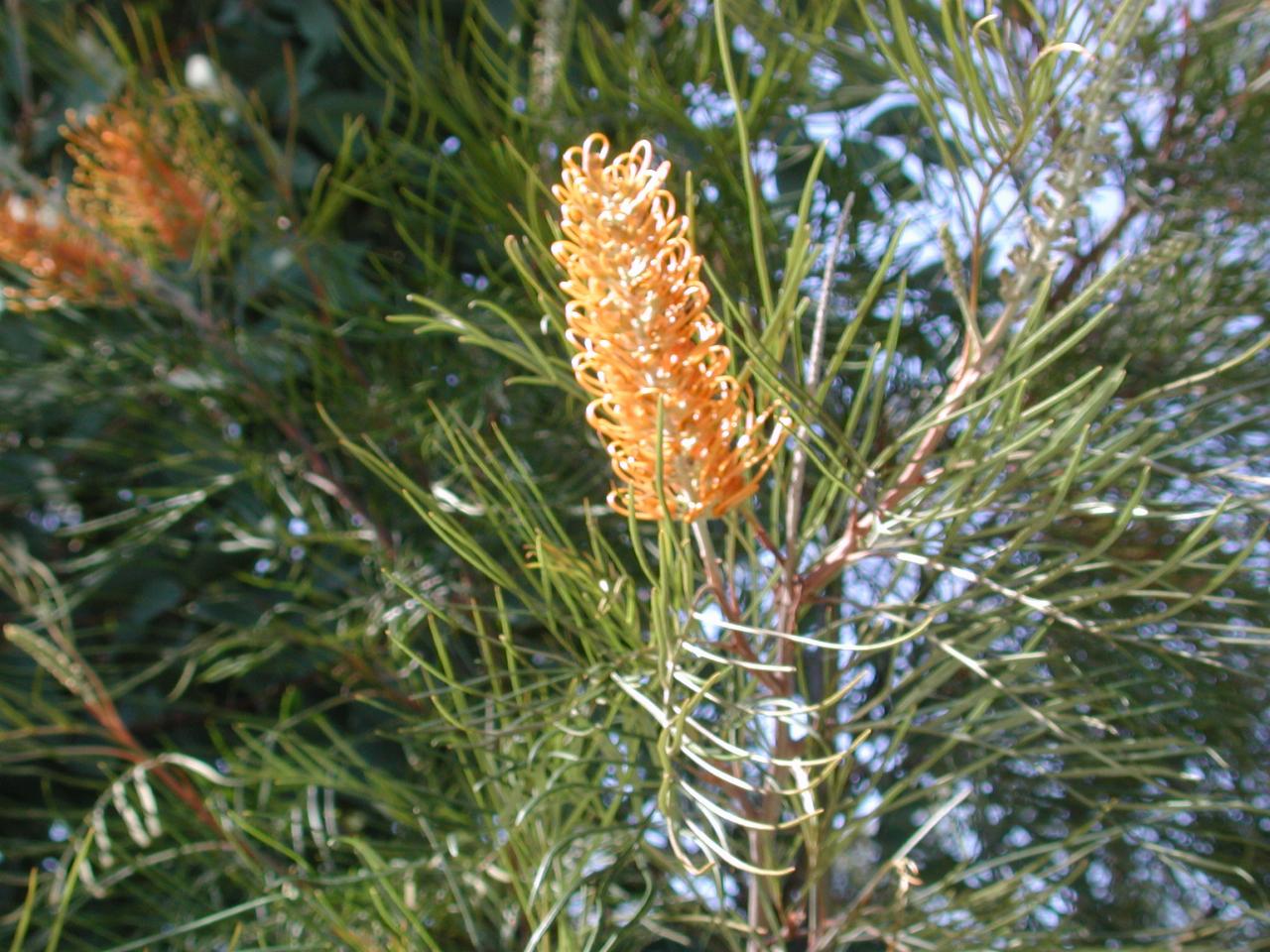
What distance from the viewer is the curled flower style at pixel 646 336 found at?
255mm

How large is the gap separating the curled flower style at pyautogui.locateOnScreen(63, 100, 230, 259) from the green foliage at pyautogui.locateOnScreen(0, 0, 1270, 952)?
0.02 meters

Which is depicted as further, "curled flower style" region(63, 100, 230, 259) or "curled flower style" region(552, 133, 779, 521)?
"curled flower style" region(63, 100, 230, 259)

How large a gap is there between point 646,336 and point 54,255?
1.24 feet

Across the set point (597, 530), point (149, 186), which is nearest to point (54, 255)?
point (149, 186)

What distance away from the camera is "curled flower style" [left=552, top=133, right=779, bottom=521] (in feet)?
0.84

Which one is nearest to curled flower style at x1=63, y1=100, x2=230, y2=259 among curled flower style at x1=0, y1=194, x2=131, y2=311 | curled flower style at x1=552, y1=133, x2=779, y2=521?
curled flower style at x1=0, y1=194, x2=131, y2=311

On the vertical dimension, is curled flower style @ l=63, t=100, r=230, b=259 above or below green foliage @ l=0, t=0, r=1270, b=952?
above

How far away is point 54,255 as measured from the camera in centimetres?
54

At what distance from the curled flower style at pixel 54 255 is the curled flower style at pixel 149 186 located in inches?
0.5

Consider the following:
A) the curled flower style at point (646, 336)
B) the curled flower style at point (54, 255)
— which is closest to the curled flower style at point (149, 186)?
the curled flower style at point (54, 255)

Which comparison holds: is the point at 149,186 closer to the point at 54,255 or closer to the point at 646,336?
the point at 54,255

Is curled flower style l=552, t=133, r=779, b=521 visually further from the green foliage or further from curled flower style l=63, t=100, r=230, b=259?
curled flower style l=63, t=100, r=230, b=259

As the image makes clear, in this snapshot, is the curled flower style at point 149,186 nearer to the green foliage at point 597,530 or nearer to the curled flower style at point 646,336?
the green foliage at point 597,530

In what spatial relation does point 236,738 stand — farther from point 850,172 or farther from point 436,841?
point 850,172
